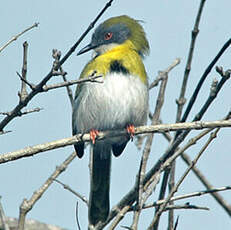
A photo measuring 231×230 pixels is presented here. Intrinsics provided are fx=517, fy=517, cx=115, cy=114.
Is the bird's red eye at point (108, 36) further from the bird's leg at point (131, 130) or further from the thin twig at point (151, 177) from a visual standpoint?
the thin twig at point (151, 177)

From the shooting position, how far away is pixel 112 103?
6.22 meters

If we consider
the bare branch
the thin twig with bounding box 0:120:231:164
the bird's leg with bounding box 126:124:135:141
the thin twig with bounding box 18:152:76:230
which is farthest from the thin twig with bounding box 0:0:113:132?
the bird's leg with bounding box 126:124:135:141

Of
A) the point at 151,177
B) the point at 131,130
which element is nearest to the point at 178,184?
the point at 151,177

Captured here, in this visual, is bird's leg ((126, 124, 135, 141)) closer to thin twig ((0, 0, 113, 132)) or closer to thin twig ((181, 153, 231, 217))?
thin twig ((181, 153, 231, 217))

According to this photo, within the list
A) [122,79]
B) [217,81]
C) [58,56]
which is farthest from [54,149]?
[122,79]

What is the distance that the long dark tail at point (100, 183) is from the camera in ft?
20.3

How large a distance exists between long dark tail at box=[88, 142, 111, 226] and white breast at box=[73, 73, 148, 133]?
44 cm

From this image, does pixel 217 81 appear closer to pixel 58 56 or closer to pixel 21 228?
pixel 58 56

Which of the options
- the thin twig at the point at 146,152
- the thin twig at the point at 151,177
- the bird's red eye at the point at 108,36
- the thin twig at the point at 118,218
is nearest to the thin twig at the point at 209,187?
the thin twig at the point at 151,177

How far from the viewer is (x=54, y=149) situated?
441 centimetres

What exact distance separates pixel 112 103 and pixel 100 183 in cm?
109

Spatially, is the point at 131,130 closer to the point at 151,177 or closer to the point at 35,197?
the point at 151,177

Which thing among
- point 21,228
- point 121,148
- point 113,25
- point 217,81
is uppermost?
point 113,25

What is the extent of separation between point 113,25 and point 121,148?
1.83 meters
